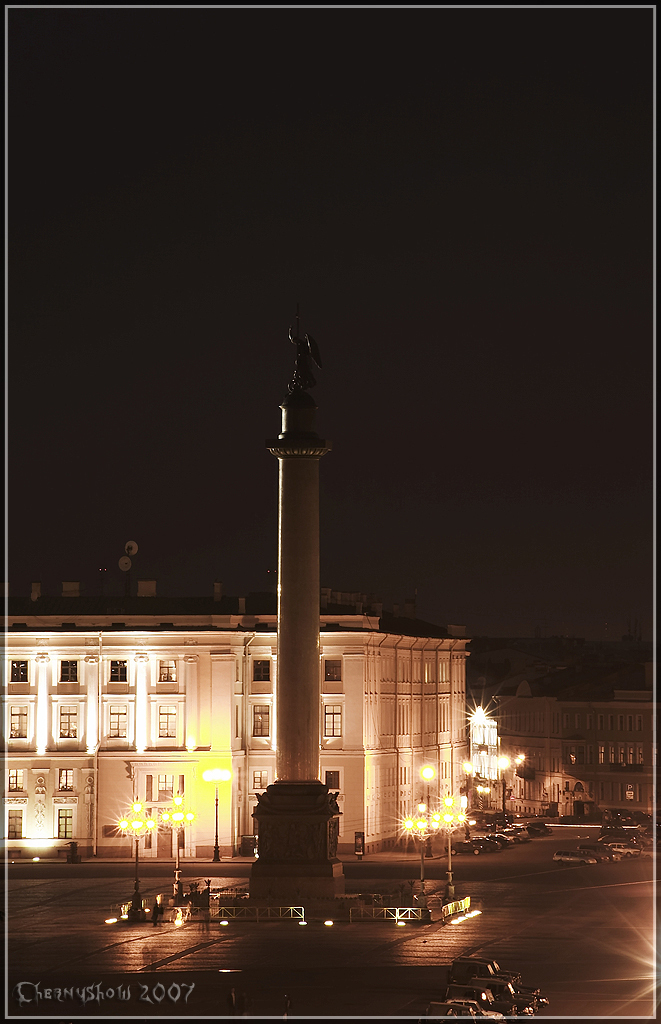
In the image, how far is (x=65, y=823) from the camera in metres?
94.8

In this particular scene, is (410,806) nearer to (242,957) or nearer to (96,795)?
(96,795)

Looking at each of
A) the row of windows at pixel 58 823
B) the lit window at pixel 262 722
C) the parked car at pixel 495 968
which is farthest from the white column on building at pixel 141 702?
the parked car at pixel 495 968

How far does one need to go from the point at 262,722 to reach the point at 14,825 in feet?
47.4

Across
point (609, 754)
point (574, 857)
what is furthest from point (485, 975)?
point (609, 754)

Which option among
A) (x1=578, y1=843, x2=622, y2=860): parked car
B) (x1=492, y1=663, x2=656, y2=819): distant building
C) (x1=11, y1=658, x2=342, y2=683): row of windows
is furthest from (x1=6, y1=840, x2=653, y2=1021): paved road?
Result: (x1=492, y1=663, x2=656, y2=819): distant building

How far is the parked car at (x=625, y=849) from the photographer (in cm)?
9538

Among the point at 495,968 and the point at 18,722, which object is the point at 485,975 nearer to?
the point at 495,968

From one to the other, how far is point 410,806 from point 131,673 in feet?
71.6

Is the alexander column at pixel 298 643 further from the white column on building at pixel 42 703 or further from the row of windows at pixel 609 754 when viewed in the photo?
the row of windows at pixel 609 754

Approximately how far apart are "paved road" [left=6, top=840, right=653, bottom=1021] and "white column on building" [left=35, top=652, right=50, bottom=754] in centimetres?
1923

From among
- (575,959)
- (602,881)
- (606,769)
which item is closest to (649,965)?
(575,959)

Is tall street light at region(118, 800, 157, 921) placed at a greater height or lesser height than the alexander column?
lesser

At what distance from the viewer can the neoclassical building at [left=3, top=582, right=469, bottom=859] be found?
9469 cm

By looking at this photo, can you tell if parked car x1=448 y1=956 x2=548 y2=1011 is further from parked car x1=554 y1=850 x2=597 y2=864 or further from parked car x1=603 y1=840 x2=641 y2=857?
parked car x1=603 y1=840 x2=641 y2=857
